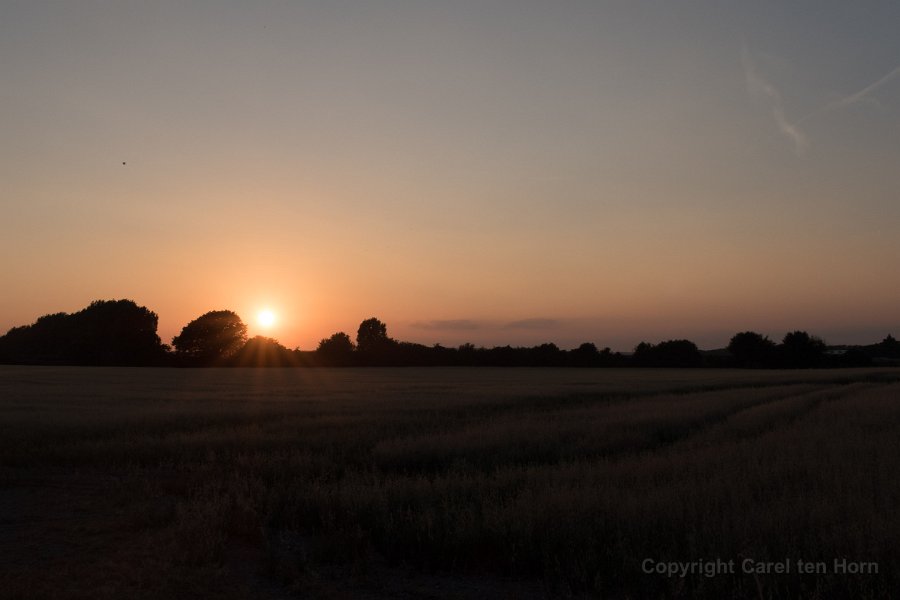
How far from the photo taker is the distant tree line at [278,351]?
304 feet

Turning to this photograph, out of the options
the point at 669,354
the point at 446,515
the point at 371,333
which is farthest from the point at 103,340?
the point at 446,515

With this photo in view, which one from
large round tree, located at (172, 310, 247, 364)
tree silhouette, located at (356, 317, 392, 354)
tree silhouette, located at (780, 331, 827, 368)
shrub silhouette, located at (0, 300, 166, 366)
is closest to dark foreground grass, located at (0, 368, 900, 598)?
shrub silhouette, located at (0, 300, 166, 366)

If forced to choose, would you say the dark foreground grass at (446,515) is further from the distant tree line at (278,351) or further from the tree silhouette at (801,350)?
the tree silhouette at (801,350)

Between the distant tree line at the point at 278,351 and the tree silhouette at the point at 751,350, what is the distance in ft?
0.49

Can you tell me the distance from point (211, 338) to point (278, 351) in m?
10.8

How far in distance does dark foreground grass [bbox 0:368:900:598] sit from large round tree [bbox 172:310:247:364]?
88.1 meters

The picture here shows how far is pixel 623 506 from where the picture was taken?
8.24m

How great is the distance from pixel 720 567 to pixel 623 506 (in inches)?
70.8

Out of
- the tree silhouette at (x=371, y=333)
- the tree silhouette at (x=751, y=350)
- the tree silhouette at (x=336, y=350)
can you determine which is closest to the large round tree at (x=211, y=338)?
the tree silhouette at (x=336, y=350)

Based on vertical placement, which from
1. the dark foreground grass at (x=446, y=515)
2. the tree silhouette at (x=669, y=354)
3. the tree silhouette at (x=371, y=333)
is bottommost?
the dark foreground grass at (x=446, y=515)

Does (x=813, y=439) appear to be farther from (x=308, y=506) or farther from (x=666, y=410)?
(x=308, y=506)

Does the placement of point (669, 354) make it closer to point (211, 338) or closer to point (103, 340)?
point (211, 338)

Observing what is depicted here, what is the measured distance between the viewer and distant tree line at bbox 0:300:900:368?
9256 centimetres

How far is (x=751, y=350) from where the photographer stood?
352 feet
